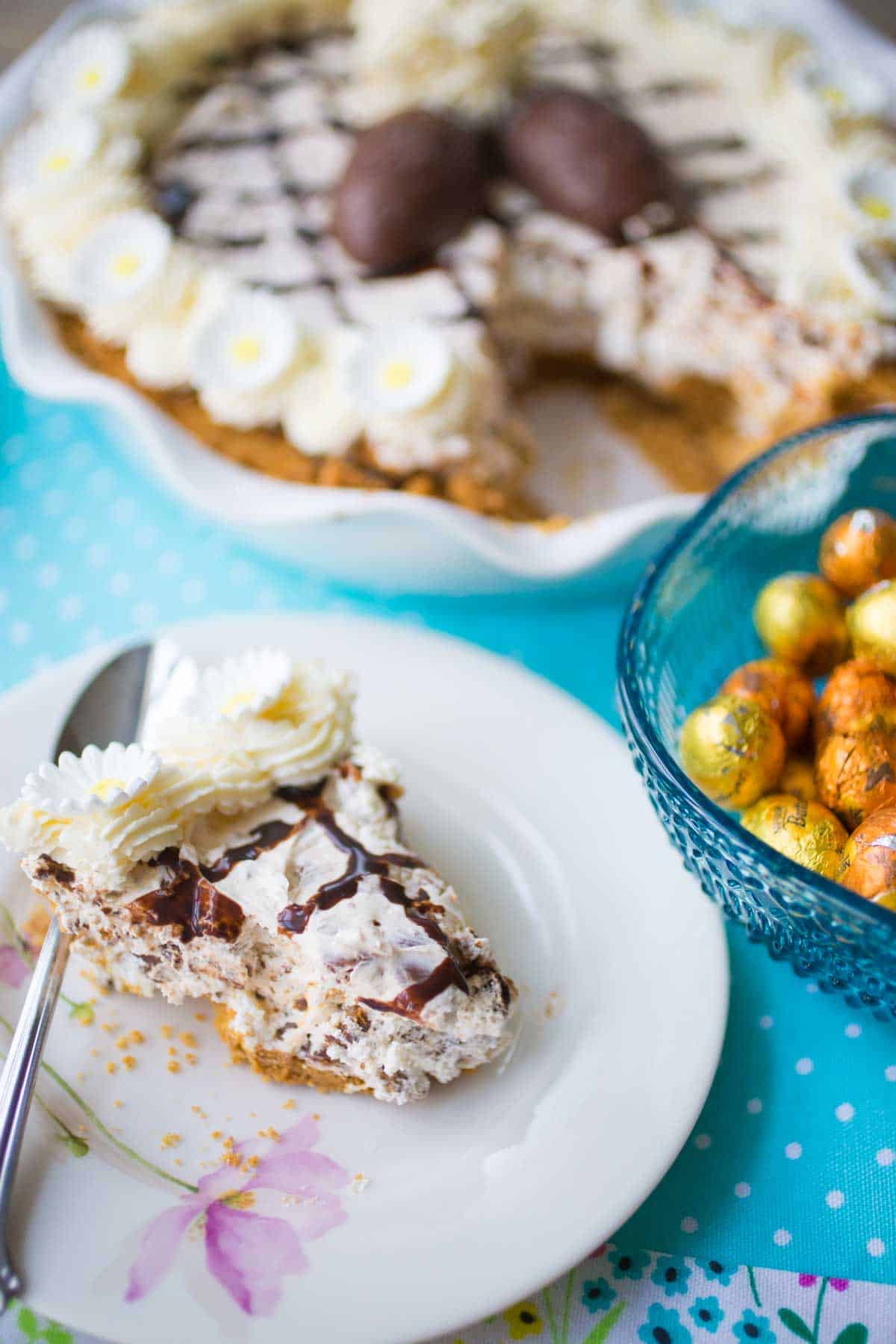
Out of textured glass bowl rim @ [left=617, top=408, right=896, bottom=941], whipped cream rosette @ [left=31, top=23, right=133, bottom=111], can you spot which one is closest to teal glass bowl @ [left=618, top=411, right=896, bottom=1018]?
textured glass bowl rim @ [left=617, top=408, right=896, bottom=941]

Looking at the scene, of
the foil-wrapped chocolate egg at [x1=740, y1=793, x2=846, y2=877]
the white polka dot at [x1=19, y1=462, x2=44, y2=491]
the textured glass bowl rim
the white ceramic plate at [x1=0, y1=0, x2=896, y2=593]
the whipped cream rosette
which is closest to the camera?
the textured glass bowl rim

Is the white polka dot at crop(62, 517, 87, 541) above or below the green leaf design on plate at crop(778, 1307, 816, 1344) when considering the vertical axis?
above

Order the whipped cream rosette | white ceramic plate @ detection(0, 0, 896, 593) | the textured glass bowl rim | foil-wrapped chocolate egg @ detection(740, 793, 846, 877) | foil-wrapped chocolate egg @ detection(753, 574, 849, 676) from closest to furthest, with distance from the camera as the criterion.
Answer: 1. the textured glass bowl rim
2. foil-wrapped chocolate egg @ detection(740, 793, 846, 877)
3. foil-wrapped chocolate egg @ detection(753, 574, 849, 676)
4. white ceramic plate @ detection(0, 0, 896, 593)
5. the whipped cream rosette

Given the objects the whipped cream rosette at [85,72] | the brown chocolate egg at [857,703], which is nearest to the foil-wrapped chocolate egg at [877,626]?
the brown chocolate egg at [857,703]

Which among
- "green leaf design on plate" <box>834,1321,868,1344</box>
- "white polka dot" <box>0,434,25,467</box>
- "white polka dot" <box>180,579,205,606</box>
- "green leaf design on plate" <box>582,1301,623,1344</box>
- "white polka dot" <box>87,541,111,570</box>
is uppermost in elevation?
"white polka dot" <box>0,434,25,467</box>

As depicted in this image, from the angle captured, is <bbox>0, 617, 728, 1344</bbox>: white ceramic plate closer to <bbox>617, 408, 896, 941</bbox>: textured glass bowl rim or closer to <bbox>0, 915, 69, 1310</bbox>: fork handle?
<bbox>0, 915, 69, 1310</bbox>: fork handle

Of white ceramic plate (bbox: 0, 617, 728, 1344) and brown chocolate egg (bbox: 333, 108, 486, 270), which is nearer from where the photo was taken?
white ceramic plate (bbox: 0, 617, 728, 1344)

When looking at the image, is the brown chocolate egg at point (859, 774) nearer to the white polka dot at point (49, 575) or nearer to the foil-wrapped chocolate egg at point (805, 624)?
the foil-wrapped chocolate egg at point (805, 624)

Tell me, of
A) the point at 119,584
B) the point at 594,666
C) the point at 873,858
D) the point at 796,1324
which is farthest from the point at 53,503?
the point at 796,1324
